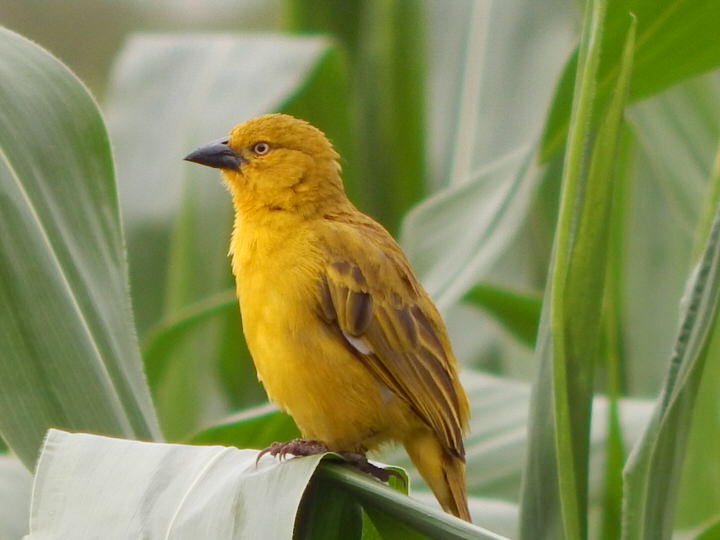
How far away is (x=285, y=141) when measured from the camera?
9.03 ft

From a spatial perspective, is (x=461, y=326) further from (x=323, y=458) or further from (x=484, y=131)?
(x=323, y=458)

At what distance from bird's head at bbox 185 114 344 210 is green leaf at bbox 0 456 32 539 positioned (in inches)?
31.5

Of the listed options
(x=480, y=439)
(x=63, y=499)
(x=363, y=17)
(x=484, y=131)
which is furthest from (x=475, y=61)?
(x=63, y=499)

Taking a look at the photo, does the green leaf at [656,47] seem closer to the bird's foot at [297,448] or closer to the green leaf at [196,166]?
the bird's foot at [297,448]

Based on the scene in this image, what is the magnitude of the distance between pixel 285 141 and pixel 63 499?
1.51m

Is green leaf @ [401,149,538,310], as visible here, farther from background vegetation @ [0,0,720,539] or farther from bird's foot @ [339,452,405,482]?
bird's foot @ [339,452,405,482]

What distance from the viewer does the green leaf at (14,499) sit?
235 centimetres

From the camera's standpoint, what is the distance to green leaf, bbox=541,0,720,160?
1.84 m

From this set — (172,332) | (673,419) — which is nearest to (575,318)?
(673,419)

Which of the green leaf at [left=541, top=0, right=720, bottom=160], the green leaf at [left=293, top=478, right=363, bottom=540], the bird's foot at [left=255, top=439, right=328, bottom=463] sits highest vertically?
the green leaf at [left=541, top=0, right=720, bottom=160]

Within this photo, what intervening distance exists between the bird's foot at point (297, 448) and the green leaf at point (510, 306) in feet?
2.76

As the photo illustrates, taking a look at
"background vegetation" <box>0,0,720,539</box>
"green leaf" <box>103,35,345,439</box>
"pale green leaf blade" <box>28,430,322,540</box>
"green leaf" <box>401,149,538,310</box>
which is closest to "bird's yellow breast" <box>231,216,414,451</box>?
"background vegetation" <box>0,0,720,539</box>

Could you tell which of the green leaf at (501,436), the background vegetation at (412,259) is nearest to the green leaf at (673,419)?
the background vegetation at (412,259)

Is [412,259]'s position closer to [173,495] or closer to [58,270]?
[58,270]
